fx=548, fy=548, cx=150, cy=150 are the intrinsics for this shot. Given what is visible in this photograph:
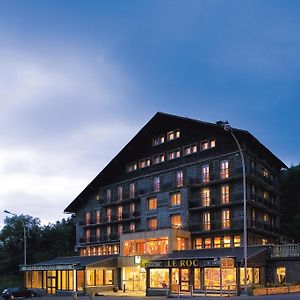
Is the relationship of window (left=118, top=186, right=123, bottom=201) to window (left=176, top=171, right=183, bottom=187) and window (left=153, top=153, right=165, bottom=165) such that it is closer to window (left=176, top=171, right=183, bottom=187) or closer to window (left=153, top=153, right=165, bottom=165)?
window (left=153, top=153, right=165, bottom=165)

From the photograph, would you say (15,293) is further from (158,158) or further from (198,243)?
(158,158)

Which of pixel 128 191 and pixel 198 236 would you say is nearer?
pixel 198 236

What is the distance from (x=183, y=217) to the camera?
196ft

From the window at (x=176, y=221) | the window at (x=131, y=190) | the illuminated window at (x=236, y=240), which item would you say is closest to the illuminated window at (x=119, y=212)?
the window at (x=131, y=190)

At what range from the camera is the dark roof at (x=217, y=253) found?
4856cm

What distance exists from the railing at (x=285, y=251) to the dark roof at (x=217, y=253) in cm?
87

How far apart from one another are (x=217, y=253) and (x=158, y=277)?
654 cm

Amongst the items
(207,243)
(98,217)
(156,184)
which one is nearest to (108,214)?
(98,217)

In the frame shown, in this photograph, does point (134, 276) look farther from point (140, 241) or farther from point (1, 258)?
point (1, 258)

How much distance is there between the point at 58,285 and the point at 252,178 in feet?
81.3

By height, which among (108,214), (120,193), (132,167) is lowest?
(108,214)

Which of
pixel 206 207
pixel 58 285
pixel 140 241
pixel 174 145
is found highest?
pixel 174 145

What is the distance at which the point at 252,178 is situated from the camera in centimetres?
5619

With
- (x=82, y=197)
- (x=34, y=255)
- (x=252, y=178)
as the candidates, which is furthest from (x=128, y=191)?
(x=34, y=255)
